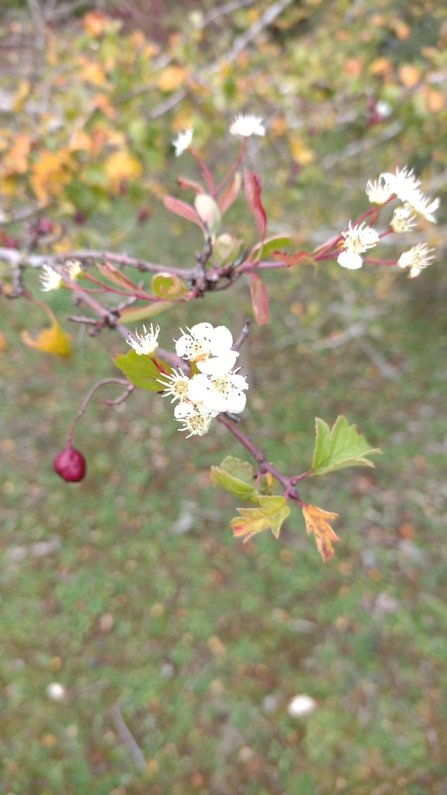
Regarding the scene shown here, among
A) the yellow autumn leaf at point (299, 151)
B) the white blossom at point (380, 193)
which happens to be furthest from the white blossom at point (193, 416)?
the yellow autumn leaf at point (299, 151)

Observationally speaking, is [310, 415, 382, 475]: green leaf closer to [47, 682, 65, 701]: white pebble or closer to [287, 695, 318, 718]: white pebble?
[287, 695, 318, 718]: white pebble

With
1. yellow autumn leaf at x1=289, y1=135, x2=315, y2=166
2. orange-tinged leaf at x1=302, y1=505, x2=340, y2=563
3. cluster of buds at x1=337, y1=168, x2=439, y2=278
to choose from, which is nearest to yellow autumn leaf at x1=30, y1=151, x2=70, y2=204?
yellow autumn leaf at x1=289, y1=135, x2=315, y2=166

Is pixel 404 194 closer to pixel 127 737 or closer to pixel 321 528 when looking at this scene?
pixel 321 528

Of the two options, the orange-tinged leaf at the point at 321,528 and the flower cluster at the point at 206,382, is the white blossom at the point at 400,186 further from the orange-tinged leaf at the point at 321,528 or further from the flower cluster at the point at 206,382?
the orange-tinged leaf at the point at 321,528

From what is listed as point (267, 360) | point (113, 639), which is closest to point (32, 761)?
point (113, 639)

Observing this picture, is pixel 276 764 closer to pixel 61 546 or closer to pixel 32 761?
pixel 32 761

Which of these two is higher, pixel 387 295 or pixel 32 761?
pixel 387 295
